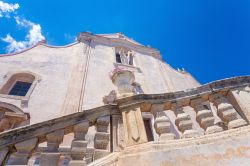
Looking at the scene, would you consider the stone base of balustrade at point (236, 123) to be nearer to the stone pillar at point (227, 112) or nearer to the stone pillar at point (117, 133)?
the stone pillar at point (227, 112)

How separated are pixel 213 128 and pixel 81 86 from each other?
27.8ft

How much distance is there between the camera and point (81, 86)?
34.6 feet

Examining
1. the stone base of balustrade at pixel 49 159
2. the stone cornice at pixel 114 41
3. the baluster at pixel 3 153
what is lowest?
the stone base of balustrade at pixel 49 159

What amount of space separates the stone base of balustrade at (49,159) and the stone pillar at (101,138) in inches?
20.0

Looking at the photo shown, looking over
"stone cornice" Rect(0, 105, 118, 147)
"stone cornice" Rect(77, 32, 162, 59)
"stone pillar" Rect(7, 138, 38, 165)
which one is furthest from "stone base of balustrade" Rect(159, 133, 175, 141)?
"stone cornice" Rect(77, 32, 162, 59)

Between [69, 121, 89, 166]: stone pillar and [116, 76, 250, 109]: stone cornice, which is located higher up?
[116, 76, 250, 109]: stone cornice

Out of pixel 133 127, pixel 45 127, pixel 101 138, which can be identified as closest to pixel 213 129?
pixel 133 127

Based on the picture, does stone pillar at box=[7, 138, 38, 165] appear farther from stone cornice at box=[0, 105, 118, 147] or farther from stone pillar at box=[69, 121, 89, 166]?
stone pillar at box=[69, 121, 89, 166]

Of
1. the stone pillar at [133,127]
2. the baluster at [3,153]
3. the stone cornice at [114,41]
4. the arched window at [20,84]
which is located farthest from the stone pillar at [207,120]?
the stone cornice at [114,41]

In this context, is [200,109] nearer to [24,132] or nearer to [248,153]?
[248,153]

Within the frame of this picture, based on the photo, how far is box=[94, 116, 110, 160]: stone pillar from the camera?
2744 millimetres

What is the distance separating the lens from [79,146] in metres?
2.72

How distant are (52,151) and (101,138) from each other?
67cm

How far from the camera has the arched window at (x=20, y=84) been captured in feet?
31.3
